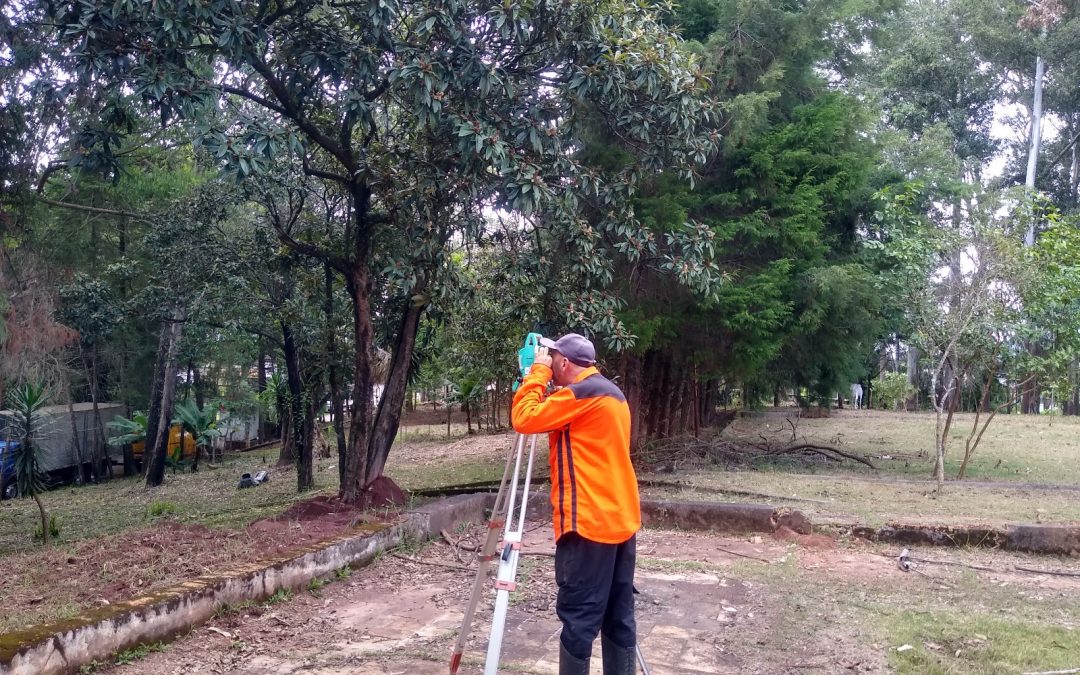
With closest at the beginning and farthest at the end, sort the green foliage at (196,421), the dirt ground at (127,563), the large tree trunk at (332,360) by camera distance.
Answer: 1. the dirt ground at (127,563)
2. the large tree trunk at (332,360)
3. the green foliage at (196,421)

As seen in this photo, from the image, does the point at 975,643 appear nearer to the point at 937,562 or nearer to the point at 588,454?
the point at 937,562

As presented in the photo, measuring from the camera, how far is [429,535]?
26.2ft

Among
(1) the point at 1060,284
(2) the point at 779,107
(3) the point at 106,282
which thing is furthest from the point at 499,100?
(3) the point at 106,282

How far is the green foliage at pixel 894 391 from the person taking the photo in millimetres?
30938

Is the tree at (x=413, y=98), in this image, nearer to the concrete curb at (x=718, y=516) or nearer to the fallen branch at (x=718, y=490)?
the concrete curb at (x=718, y=516)

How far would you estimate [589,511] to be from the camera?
3928 mm

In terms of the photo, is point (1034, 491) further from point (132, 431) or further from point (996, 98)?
point (996, 98)

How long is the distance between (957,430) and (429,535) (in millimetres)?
16748

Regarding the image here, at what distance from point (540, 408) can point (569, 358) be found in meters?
0.35

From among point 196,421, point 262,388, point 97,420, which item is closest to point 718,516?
point 196,421

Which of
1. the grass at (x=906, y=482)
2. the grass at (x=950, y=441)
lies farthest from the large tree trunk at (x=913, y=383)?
the grass at (x=906, y=482)

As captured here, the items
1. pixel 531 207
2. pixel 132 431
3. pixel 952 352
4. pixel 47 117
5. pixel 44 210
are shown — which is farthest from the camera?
pixel 132 431

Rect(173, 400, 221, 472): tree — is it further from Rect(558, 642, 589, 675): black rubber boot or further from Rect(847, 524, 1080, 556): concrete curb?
Rect(558, 642, 589, 675): black rubber boot

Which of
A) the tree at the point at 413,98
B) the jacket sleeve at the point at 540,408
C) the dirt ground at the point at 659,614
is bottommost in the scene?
the dirt ground at the point at 659,614
